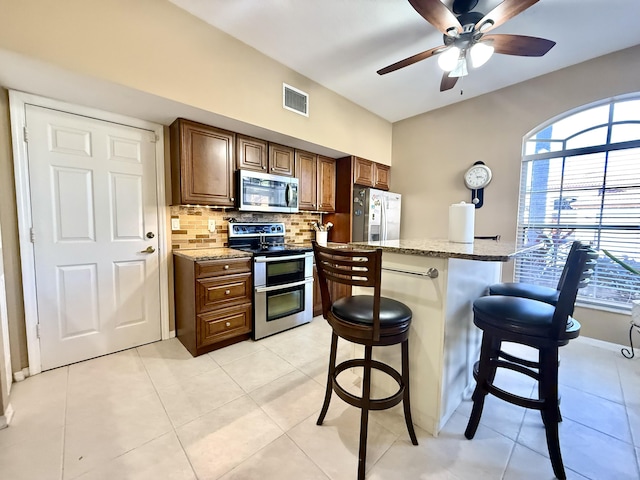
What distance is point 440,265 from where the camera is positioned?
1.39 meters

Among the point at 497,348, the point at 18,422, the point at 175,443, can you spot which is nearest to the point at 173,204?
the point at 18,422

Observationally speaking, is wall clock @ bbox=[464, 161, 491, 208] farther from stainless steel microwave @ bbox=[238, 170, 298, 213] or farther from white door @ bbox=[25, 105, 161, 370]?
white door @ bbox=[25, 105, 161, 370]

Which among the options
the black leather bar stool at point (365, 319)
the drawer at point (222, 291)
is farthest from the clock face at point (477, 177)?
the drawer at point (222, 291)

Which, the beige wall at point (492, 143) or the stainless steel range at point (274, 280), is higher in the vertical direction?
the beige wall at point (492, 143)

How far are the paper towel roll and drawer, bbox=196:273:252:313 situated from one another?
191 centimetres

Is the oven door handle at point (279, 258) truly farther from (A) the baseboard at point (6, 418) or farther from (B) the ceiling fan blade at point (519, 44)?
(B) the ceiling fan blade at point (519, 44)

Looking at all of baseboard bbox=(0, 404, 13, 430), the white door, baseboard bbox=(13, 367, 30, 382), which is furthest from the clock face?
baseboard bbox=(13, 367, 30, 382)

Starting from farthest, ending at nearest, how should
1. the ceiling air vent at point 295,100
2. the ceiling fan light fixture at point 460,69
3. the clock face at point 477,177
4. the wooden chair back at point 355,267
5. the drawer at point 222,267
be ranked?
the clock face at point 477,177
the ceiling air vent at point 295,100
the drawer at point 222,267
the ceiling fan light fixture at point 460,69
the wooden chair back at point 355,267

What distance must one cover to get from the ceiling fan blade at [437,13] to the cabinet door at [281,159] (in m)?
1.88

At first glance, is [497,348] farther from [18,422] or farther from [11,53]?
[11,53]

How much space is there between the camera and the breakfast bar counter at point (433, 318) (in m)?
1.41

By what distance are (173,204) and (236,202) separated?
1.99ft

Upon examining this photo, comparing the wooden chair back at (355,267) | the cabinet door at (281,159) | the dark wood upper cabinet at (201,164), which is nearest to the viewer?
the wooden chair back at (355,267)

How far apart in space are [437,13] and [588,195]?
2.58 meters
